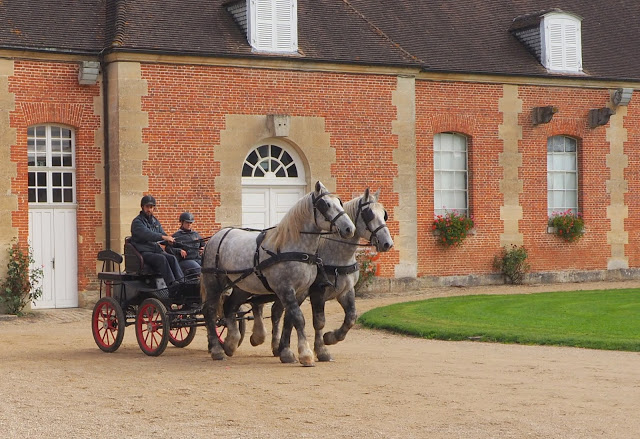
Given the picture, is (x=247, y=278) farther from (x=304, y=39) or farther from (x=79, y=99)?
(x=304, y=39)

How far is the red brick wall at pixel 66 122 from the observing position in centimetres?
1773

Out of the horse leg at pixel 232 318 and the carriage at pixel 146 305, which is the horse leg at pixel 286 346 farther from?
the carriage at pixel 146 305

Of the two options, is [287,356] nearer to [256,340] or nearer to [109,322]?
[256,340]

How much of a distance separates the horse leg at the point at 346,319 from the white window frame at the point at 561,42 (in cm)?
1240

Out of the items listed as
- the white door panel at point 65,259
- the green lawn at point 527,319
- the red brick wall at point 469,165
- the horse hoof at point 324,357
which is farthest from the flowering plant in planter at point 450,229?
the horse hoof at point 324,357

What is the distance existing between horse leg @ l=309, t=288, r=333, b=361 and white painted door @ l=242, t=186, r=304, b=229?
7.68m

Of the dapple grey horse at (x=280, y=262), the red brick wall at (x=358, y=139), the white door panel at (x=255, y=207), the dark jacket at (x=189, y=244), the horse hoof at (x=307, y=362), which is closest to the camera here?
the horse hoof at (x=307, y=362)

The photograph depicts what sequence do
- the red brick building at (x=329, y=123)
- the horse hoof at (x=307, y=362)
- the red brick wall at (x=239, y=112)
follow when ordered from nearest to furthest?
the horse hoof at (x=307, y=362) < the red brick building at (x=329, y=123) < the red brick wall at (x=239, y=112)

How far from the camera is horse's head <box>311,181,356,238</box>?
36.1 ft

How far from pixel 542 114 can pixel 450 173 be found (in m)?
2.24

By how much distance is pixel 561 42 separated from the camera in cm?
2284

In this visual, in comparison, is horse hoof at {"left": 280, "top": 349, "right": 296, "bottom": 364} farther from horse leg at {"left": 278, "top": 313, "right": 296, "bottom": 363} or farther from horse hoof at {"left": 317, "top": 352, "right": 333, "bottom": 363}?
horse hoof at {"left": 317, "top": 352, "right": 333, "bottom": 363}

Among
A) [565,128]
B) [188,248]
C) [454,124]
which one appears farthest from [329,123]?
[188,248]

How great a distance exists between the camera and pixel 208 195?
18766 mm
